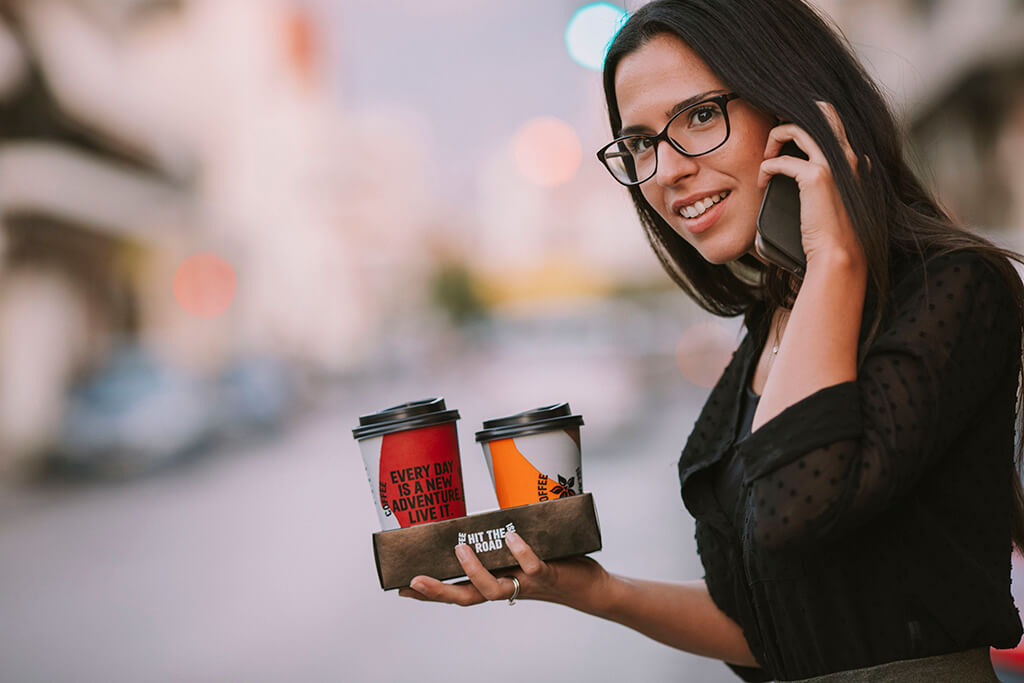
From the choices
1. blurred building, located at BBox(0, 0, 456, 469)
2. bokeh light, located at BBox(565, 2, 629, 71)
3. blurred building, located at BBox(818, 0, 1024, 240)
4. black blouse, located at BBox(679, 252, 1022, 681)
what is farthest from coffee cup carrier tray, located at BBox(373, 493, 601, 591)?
blurred building, located at BBox(0, 0, 456, 469)

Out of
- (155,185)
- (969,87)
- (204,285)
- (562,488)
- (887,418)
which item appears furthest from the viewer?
(204,285)

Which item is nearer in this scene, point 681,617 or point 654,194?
point 654,194

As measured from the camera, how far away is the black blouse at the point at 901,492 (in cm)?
114

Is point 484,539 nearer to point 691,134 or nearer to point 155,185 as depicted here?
point 691,134

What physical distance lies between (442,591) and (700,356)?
1511cm

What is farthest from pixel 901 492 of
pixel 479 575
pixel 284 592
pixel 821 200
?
pixel 284 592

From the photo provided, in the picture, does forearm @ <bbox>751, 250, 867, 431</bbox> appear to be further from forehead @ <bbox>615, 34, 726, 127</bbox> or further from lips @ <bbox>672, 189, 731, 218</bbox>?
forehead @ <bbox>615, 34, 726, 127</bbox>

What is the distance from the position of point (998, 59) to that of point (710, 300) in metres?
14.4

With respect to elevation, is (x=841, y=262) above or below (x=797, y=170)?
below

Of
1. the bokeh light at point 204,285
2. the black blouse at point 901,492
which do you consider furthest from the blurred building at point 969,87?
the bokeh light at point 204,285

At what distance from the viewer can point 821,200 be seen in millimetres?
1224

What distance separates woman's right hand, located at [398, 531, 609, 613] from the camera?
138cm

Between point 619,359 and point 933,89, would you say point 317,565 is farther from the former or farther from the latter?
point 933,89

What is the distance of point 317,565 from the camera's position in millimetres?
7465
